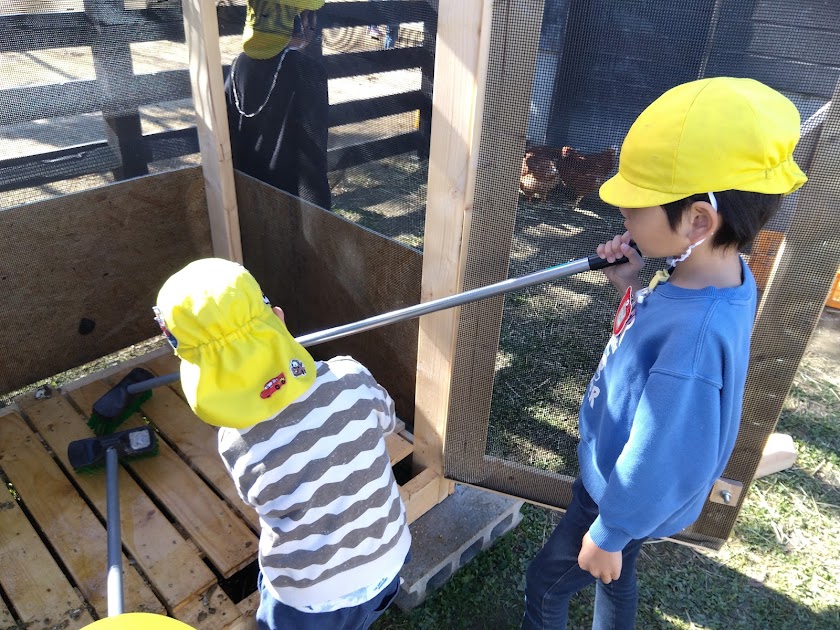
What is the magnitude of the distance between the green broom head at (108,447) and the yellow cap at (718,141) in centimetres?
172

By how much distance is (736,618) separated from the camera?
6.59 ft

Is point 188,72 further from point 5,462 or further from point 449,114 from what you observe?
point 5,462

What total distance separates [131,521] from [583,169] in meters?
1.62

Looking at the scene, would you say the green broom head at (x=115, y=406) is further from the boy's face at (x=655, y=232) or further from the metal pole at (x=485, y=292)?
the boy's face at (x=655, y=232)

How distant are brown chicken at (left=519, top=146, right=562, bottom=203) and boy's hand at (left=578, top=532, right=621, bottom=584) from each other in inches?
31.1

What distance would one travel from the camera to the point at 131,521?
190 cm

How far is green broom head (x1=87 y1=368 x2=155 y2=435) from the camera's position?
85.0 inches

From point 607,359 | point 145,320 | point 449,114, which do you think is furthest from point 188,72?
point 607,359

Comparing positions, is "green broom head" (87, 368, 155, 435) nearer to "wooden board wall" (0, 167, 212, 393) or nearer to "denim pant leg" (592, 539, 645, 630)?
"wooden board wall" (0, 167, 212, 393)

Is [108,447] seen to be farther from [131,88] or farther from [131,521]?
[131,88]

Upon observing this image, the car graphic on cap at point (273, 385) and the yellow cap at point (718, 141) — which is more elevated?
the yellow cap at point (718, 141)

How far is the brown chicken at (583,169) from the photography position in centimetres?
142

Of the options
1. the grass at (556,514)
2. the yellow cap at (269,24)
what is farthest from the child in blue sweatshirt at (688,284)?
the yellow cap at (269,24)

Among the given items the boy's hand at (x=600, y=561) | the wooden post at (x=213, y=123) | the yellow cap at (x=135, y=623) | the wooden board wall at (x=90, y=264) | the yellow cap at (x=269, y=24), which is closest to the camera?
the yellow cap at (x=135, y=623)
